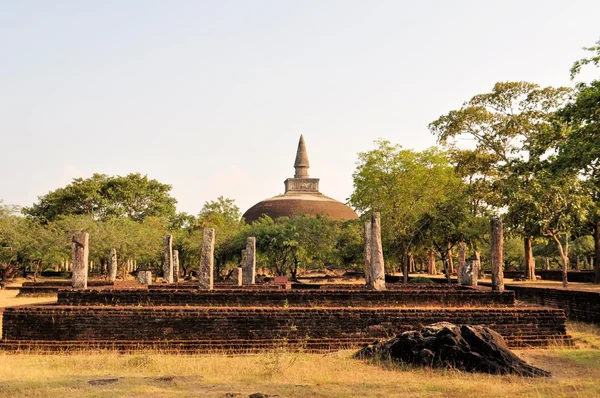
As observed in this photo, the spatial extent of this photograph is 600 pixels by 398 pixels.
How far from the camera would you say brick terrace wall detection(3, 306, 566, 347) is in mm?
12422

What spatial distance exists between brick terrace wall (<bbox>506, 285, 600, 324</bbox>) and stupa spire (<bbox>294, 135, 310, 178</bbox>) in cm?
6819

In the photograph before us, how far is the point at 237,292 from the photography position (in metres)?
14.6

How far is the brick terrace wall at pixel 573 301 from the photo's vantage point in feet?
51.7

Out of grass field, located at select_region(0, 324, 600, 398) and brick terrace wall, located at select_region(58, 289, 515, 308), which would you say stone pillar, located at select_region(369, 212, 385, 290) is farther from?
grass field, located at select_region(0, 324, 600, 398)

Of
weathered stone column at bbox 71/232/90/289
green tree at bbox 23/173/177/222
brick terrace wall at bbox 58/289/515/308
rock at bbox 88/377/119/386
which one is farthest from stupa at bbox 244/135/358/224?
rock at bbox 88/377/119/386

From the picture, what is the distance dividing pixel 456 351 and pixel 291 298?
511 centimetres

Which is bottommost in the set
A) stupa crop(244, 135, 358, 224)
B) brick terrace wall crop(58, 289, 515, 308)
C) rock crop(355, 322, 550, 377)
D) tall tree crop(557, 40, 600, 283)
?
rock crop(355, 322, 550, 377)

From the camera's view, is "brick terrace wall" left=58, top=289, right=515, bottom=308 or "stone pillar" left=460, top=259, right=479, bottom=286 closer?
"brick terrace wall" left=58, top=289, right=515, bottom=308

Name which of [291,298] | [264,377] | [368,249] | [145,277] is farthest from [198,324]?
[145,277]

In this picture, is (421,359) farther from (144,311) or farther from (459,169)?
(459,169)

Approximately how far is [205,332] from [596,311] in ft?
33.4

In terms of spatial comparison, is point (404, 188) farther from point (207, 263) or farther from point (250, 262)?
point (207, 263)

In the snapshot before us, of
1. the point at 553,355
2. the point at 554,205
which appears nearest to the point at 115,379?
the point at 553,355

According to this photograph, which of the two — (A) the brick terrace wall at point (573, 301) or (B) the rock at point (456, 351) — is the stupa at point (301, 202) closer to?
(A) the brick terrace wall at point (573, 301)
